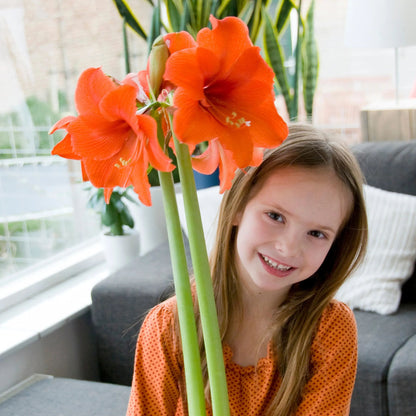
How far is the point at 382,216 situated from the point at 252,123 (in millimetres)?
1806

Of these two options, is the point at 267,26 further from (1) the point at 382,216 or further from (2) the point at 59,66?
(1) the point at 382,216

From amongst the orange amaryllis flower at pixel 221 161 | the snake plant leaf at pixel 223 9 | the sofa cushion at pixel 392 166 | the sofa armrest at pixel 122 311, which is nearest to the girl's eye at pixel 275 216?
the orange amaryllis flower at pixel 221 161

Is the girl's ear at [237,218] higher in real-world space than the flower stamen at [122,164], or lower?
lower

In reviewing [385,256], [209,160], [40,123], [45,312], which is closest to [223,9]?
[40,123]

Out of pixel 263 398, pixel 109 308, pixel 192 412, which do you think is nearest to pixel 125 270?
pixel 109 308

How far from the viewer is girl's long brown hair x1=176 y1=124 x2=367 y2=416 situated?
113 centimetres

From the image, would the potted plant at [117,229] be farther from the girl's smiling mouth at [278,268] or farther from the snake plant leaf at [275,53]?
the girl's smiling mouth at [278,268]

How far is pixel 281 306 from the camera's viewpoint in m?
1.22

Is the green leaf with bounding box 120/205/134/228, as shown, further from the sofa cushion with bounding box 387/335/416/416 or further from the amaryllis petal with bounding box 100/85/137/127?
the amaryllis petal with bounding box 100/85/137/127

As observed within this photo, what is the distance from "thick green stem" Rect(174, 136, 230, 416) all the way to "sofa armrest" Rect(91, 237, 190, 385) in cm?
163

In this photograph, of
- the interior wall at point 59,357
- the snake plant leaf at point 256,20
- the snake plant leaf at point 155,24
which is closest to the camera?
the interior wall at point 59,357

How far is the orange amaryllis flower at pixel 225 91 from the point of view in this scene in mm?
474

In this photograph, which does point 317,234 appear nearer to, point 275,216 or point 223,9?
point 275,216

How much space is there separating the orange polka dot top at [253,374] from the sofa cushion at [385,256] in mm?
924
